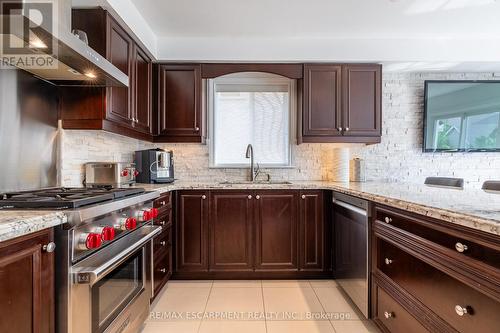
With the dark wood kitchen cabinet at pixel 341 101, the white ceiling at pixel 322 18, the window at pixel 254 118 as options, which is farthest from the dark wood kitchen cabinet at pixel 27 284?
the dark wood kitchen cabinet at pixel 341 101

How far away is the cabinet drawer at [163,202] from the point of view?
2268 millimetres

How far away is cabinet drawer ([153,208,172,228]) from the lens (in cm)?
227

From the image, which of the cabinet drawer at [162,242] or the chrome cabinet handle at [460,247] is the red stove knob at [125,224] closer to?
the cabinet drawer at [162,242]

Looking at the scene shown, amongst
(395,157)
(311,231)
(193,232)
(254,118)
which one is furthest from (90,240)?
(395,157)

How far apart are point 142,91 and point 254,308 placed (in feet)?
7.10

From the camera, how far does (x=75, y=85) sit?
1958 mm

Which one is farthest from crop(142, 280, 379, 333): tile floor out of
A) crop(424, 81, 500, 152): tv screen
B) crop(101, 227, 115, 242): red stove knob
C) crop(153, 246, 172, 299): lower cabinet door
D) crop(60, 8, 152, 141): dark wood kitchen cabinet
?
crop(424, 81, 500, 152): tv screen

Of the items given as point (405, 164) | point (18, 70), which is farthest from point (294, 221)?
point (18, 70)

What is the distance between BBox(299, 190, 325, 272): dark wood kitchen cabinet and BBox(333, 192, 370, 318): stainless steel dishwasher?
135mm

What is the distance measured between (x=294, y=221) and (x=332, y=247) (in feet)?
1.46

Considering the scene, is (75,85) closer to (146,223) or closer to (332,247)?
(146,223)

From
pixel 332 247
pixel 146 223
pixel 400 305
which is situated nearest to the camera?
pixel 400 305

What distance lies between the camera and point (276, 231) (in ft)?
8.94

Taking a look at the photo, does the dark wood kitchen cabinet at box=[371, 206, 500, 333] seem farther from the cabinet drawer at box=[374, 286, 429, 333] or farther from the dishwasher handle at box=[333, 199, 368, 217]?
the dishwasher handle at box=[333, 199, 368, 217]
